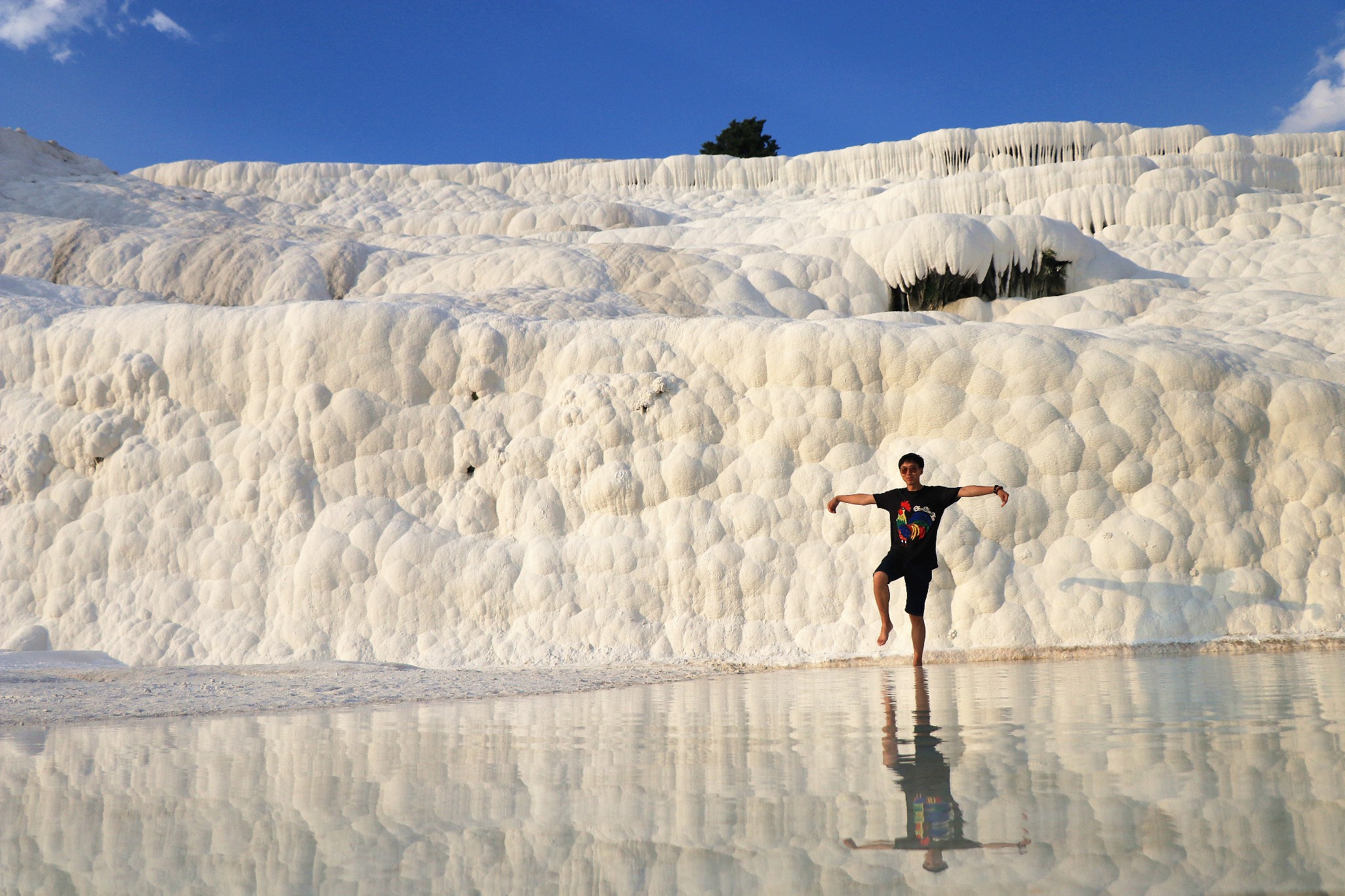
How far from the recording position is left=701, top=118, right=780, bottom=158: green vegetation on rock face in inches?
1564

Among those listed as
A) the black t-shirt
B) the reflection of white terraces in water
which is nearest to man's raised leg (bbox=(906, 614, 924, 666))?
the black t-shirt

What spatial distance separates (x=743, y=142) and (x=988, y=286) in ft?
88.7

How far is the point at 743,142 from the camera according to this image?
39.9 m

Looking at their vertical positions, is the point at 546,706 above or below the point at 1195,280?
below

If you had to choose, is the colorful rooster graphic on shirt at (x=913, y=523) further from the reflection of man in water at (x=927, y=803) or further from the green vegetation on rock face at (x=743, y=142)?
the green vegetation on rock face at (x=743, y=142)

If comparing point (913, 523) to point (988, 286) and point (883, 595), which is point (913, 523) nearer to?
point (883, 595)

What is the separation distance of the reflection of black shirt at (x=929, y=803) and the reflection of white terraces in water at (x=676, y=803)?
0.10 feet

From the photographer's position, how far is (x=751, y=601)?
7184mm

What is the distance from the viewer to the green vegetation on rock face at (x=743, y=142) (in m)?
39.7

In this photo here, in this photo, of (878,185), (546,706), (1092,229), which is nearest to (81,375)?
(546,706)

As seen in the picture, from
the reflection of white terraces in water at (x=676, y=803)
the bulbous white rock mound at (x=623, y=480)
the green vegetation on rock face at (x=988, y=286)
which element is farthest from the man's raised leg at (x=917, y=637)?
the green vegetation on rock face at (x=988, y=286)

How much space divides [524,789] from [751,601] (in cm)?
538

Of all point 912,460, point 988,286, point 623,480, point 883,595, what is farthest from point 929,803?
point 988,286

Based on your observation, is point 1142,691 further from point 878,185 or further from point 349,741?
point 878,185
